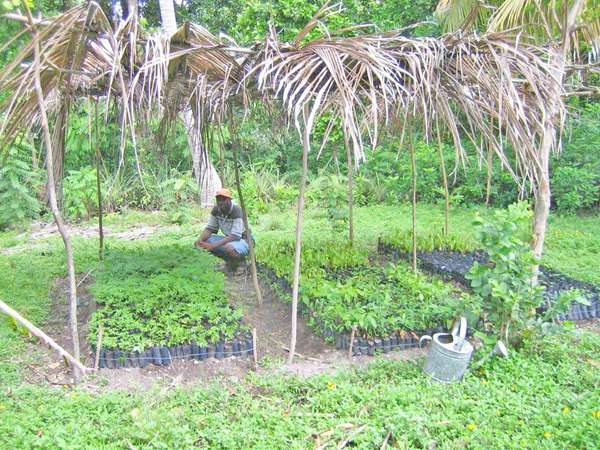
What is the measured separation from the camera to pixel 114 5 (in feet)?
48.3

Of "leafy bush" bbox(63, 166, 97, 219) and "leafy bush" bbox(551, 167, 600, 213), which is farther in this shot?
"leafy bush" bbox(63, 166, 97, 219)

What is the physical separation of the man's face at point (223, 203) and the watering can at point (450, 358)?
318 cm

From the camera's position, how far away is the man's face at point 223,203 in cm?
588

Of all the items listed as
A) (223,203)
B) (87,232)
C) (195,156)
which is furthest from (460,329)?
(87,232)

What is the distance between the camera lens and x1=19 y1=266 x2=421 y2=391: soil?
141 inches

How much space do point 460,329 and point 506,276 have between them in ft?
1.70

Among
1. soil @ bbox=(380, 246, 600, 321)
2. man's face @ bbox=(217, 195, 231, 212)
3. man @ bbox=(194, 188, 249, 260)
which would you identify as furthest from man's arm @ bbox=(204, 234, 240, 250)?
soil @ bbox=(380, 246, 600, 321)

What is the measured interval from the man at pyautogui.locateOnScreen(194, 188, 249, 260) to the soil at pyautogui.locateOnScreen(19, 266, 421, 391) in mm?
1130

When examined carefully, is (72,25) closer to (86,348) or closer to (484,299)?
(86,348)

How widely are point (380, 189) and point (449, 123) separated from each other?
23.3ft

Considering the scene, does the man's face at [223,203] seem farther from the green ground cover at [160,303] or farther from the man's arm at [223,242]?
the green ground cover at [160,303]

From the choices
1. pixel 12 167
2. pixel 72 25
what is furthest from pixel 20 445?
pixel 12 167

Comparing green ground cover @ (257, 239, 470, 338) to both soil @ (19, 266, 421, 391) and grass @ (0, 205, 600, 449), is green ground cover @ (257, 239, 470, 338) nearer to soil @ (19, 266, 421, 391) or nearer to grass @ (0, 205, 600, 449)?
soil @ (19, 266, 421, 391)

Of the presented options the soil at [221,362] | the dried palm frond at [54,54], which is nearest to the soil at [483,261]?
the soil at [221,362]
